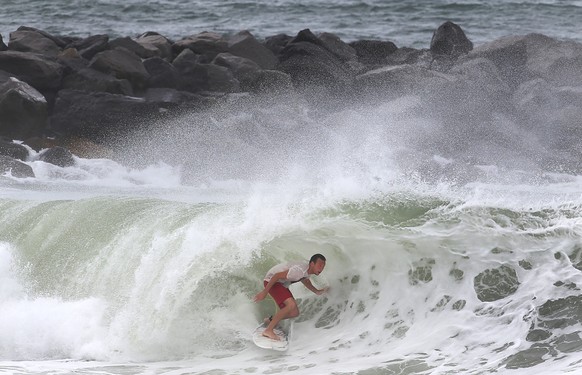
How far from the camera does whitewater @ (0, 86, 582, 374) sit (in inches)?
396

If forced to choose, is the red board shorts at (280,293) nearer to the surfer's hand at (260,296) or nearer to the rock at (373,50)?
the surfer's hand at (260,296)

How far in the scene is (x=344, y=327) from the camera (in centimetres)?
1072

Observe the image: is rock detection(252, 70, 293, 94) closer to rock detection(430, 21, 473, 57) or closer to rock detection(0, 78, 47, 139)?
rock detection(0, 78, 47, 139)

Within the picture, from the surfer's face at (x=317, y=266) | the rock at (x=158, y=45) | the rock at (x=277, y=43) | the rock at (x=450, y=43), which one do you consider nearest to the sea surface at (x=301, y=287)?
the surfer's face at (x=317, y=266)

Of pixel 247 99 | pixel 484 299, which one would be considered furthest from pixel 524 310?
pixel 247 99

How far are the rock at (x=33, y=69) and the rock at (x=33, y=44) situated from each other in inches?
74.5

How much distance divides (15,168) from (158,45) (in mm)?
7572

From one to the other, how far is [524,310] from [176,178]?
850 cm

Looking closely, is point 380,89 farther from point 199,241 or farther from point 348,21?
point 348,21

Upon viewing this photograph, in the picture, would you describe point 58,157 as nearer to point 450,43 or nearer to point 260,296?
point 260,296

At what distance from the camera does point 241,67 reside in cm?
2225

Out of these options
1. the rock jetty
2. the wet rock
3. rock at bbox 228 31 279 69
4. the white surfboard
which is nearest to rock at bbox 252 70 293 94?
the rock jetty

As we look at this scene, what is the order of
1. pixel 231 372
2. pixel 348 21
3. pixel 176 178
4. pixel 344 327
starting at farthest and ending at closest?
1. pixel 348 21
2. pixel 176 178
3. pixel 344 327
4. pixel 231 372

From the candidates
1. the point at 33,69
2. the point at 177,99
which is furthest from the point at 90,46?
→ the point at 177,99
